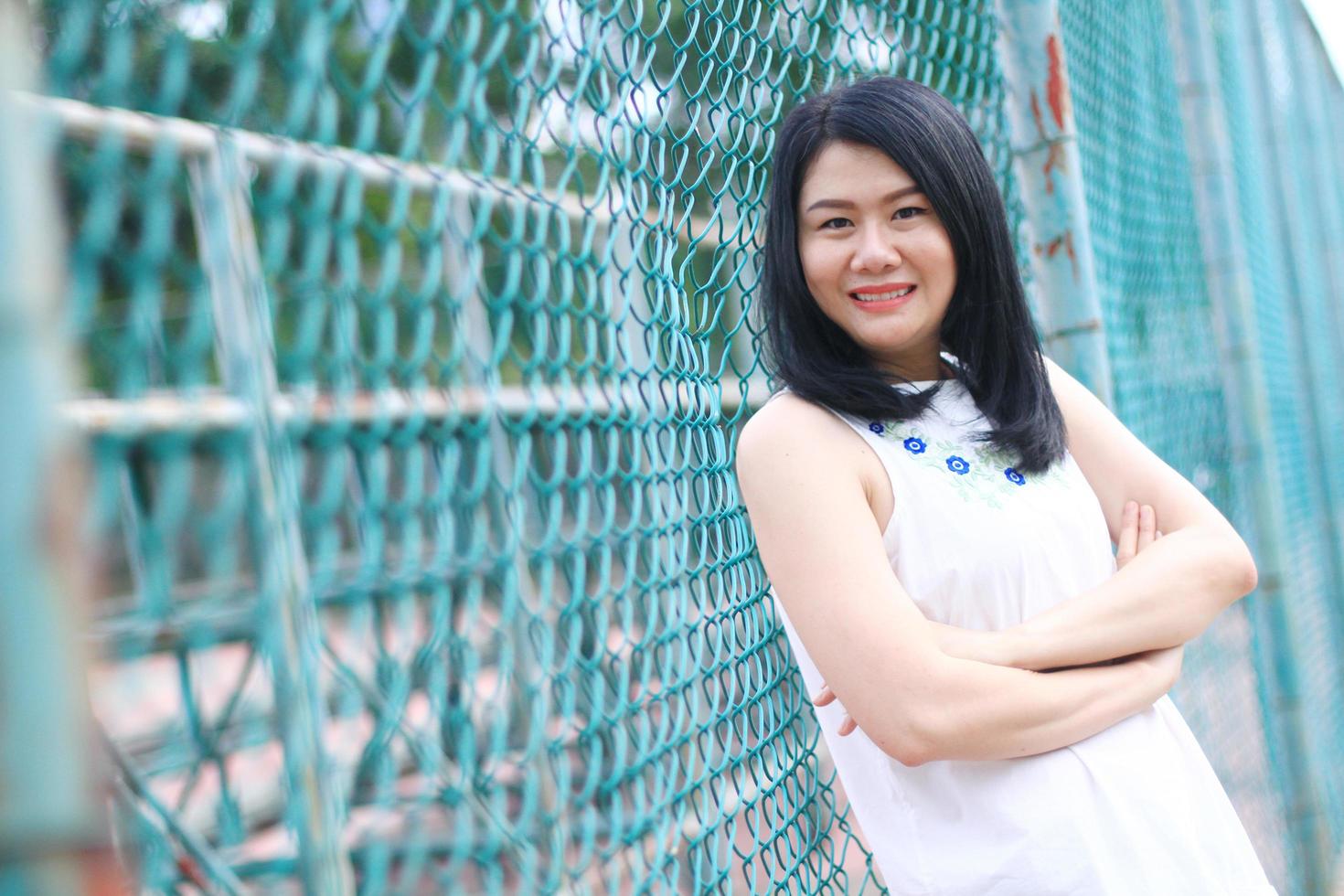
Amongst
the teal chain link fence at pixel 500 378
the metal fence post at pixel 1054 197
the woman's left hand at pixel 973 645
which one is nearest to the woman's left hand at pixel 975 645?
the woman's left hand at pixel 973 645

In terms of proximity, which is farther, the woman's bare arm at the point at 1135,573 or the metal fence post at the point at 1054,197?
the metal fence post at the point at 1054,197

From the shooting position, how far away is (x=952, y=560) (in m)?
1.19

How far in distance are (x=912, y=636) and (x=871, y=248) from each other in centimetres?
42

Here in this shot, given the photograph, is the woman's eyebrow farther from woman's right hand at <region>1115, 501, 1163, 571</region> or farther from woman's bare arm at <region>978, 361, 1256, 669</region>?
woman's right hand at <region>1115, 501, 1163, 571</region>

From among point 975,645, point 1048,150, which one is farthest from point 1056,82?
point 975,645

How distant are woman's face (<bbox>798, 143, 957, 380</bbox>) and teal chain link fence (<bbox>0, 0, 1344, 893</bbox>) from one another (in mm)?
140

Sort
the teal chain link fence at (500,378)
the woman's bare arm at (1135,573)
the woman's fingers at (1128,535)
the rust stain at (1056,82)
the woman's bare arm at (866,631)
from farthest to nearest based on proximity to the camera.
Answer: the rust stain at (1056,82) < the woman's fingers at (1128,535) < the woman's bare arm at (1135,573) < the woman's bare arm at (866,631) < the teal chain link fence at (500,378)

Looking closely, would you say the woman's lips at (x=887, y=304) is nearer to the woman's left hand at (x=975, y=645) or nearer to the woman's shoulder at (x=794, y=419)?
the woman's shoulder at (x=794, y=419)

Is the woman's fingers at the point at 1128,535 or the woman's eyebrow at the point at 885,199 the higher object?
the woman's eyebrow at the point at 885,199

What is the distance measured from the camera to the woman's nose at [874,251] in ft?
4.08

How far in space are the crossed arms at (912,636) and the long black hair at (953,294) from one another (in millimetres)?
77

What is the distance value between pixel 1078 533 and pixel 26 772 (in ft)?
3.80

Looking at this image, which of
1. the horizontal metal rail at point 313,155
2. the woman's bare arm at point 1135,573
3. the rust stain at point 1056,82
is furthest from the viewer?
the rust stain at point 1056,82

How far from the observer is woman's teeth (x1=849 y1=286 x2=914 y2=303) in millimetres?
1284
